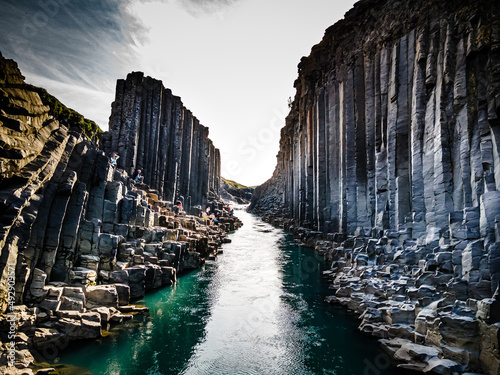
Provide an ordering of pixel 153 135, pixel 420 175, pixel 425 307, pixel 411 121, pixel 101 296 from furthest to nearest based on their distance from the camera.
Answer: pixel 153 135 < pixel 411 121 < pixel 420 175 < pixel 101 296 < pixel 425 307

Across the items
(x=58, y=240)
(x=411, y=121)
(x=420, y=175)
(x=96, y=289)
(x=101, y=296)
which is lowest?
(x=101, y=296)

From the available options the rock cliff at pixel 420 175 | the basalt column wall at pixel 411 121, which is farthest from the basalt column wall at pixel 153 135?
the rock cliff at pixel 420 175

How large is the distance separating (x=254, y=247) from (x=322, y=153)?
14028 millimetres

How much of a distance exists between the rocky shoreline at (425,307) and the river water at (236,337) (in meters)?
0.89

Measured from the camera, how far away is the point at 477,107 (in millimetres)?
13805

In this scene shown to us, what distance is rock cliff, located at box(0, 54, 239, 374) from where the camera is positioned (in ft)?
33.6

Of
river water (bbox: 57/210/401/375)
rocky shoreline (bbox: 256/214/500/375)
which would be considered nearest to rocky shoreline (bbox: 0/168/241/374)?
river water (bbox: 57/210/401/375)

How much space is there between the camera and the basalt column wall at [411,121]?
1326cm

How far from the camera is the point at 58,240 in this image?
42.5ft

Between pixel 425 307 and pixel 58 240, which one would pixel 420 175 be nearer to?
pixel 425 307

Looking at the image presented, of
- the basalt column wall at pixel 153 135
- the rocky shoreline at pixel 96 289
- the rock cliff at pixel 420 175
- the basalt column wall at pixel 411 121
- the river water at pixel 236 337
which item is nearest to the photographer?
Result: the rocky shoreline at pixel 96 289

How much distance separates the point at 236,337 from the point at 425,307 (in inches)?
302

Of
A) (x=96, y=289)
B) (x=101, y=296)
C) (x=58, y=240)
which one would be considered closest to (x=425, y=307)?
(x=101, y=296)

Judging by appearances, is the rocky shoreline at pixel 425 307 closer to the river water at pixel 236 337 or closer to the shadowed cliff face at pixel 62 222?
the river water at pixel 236 337
